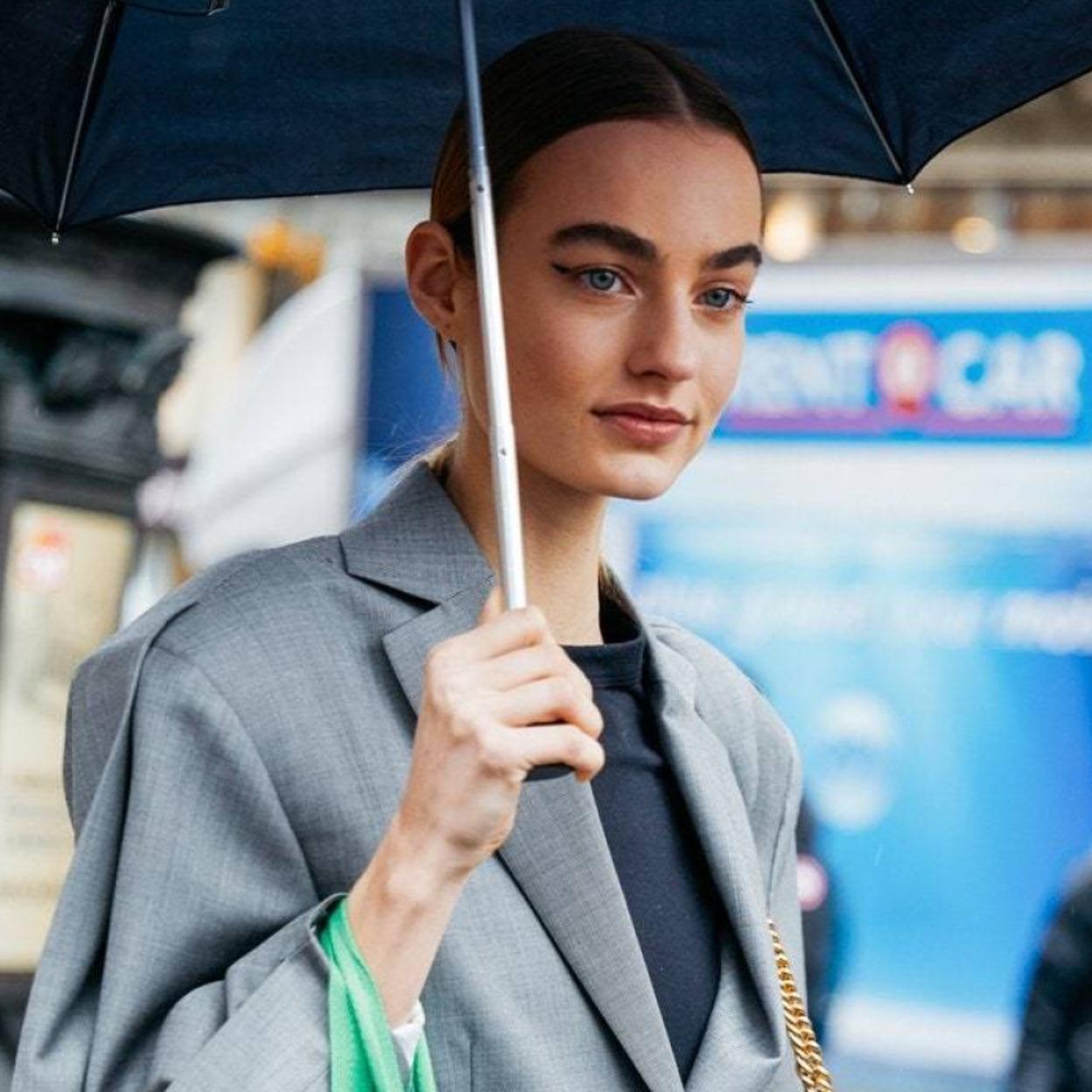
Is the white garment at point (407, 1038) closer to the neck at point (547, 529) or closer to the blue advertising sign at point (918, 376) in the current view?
the neck at point (547, 529)

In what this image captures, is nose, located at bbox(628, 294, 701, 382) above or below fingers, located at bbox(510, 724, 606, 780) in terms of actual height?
above

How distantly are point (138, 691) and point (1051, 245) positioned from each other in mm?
6085

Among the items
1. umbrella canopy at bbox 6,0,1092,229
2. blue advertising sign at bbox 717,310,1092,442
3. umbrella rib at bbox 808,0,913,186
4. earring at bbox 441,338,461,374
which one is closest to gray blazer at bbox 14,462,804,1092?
earring at bbox 441,338,461,374

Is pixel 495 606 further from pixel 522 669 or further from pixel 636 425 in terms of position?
pixel 636 425

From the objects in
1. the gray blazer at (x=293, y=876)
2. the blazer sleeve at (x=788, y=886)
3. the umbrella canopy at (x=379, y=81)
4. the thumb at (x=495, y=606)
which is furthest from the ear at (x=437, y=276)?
the blazer sleeve at (x=788, y=886)

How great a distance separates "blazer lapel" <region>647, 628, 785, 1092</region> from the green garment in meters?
0.40

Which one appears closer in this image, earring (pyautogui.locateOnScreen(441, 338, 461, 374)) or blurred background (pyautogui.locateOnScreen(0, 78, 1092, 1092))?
earring (pyautogui.locateOnScreen(441, 338, 461, 374))

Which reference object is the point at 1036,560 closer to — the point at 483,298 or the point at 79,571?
the point at 79,571

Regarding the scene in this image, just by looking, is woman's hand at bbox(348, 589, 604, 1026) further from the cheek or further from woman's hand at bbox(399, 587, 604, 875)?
the cheek

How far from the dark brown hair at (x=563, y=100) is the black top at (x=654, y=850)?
1.48ft

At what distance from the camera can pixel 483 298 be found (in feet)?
6.85

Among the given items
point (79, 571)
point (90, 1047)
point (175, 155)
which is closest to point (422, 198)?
point (79, 571)

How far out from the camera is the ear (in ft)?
7.87

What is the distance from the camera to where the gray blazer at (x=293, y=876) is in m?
2.03
